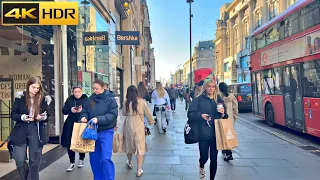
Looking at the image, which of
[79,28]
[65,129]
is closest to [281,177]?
[65,129]

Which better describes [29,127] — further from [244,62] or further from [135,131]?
[244,62]

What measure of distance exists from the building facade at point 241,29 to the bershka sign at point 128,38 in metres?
25.1

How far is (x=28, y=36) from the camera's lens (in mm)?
8148

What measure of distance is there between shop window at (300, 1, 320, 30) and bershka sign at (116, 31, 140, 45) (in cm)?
741

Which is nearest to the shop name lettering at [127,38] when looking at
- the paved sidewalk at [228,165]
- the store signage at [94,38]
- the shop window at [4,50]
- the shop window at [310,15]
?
the store signage at [94,38]

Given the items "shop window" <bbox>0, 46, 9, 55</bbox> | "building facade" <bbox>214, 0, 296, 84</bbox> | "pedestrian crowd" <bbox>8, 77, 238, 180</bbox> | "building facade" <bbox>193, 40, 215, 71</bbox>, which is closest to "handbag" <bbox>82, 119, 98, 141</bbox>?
"pedestrian crowd" <bbox>8, 77, 238, 180</bbox>

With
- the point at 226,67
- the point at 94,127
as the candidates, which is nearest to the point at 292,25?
the point at 94,127

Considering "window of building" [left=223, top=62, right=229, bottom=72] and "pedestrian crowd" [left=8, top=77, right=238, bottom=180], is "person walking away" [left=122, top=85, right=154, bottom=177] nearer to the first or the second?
"pedestrian crowd" [left=8, top=77, right=238, bottom=180]

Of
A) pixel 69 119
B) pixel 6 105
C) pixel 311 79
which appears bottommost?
pixel 69 119

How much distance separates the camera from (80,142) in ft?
14.0

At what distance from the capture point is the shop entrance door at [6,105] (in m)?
7.51

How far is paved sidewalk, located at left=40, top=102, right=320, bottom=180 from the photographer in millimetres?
5434

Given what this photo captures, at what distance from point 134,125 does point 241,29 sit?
49.6 meters

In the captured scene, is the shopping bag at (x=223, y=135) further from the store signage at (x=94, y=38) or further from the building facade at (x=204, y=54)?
the building facade at (x=204, y=54)
